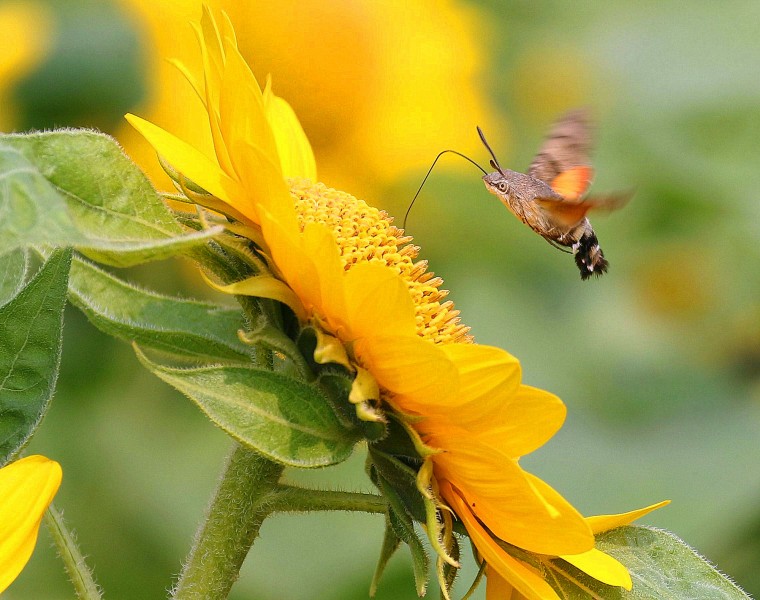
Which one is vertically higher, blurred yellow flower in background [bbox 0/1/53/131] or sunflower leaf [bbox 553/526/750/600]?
sunflower leaf [bbox 553/526/750/600]

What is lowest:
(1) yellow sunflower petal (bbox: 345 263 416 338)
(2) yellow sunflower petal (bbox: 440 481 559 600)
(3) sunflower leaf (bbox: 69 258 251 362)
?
(2) yellow sunflower petal (bbox: 440 481 559 600)

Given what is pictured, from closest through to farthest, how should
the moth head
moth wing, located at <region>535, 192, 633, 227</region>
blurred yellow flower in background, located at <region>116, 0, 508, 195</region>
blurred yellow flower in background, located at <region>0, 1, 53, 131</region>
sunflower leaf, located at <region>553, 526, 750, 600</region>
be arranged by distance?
1. sunflower leaf, located at <region>553, 526, 750, 600</region>
2. moth wing, located at <region>535, 192, 633, 227</region>
3. the moth head
4. blurred yellow flower in background, located at <region>0, 1, 53, 131</region>
5. blurred yellow flower in background, located at <region>116, 0, 508, 195</region>

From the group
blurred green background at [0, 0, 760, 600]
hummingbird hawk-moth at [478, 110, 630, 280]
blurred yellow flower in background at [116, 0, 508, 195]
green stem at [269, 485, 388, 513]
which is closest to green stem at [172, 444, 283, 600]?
green stem at [269, 485, 388, 513]

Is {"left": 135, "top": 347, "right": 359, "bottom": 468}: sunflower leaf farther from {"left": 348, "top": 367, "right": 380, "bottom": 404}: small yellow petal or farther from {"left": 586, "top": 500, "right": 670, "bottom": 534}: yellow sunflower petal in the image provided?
{"left": 586, "top": 500, "right": 670, "bottom": 534}: yellow sunflower petal

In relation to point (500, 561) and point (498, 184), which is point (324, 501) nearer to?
point (500, 561)

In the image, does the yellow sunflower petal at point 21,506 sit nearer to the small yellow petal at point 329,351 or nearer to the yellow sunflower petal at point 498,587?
the small yellow petal at point 329,351

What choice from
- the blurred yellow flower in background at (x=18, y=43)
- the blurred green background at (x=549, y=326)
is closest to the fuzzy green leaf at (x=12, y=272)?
the blurred green background at (x=549, y=326)
